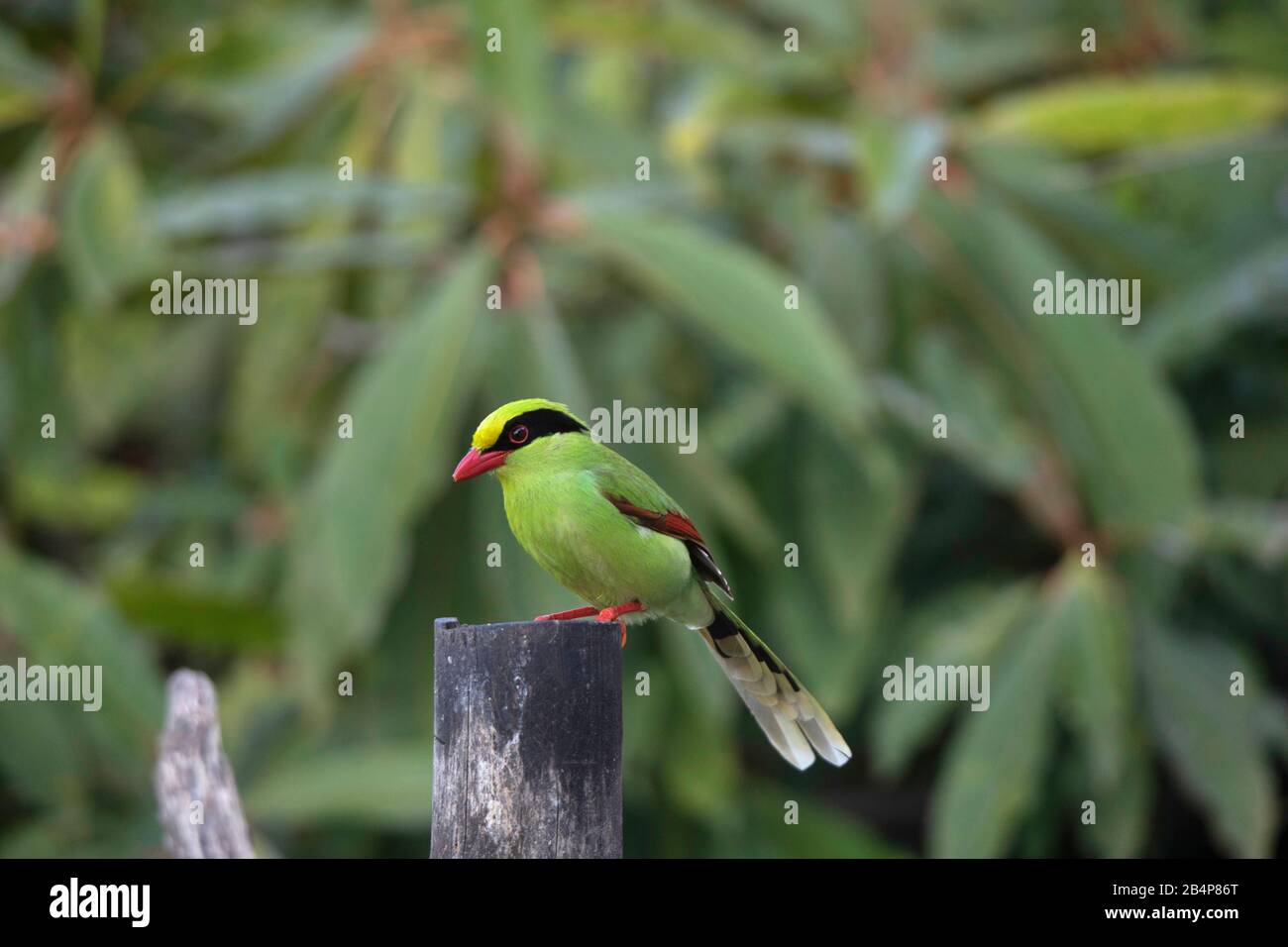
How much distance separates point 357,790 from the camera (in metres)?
5.97

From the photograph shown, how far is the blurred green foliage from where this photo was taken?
236 inches

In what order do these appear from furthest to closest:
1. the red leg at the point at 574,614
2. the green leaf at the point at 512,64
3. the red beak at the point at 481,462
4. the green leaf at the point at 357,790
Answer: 1. the green leaf at the point at 512,64
2. the green leaf at the point at 357,790
3. the red leg at the point at 574,614
4. the red beak at the point at 481,462

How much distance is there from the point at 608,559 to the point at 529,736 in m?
0.32

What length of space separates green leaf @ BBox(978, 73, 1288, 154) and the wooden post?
572cm

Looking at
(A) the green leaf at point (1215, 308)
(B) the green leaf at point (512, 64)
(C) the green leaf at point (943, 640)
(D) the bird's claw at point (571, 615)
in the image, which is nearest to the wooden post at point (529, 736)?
(D) the bird's claw at point (571, 615)

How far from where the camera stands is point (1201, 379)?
8742 mm

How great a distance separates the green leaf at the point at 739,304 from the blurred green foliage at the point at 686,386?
0.06 ft

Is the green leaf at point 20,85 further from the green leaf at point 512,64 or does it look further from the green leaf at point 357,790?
the green leaf at point 357,790

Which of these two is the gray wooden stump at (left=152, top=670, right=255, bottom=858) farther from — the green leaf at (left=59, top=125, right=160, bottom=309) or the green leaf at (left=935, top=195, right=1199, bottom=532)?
the green leaf at (left=935, top=195, right=1199, bottom=532)

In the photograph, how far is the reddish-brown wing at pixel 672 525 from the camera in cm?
253

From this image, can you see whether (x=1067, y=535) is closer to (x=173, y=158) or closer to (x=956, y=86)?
(x=956, y=86)

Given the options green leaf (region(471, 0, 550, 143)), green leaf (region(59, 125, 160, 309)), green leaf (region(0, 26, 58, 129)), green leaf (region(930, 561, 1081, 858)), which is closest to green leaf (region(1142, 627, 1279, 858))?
green leaf (region(930, 561, 1081, 858))

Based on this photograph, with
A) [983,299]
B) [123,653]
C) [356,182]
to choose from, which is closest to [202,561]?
[123,653]

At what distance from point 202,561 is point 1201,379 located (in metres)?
5.10
